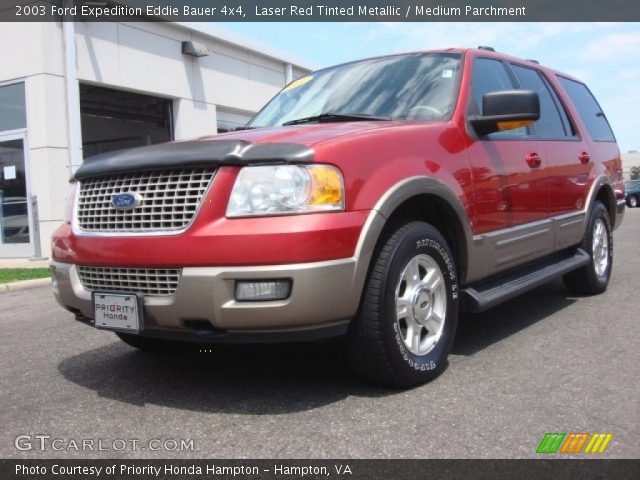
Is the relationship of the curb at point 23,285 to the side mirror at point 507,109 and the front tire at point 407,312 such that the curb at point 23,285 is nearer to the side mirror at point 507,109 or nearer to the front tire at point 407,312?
the front tire at point 407,312

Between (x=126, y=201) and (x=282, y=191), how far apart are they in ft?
2.63

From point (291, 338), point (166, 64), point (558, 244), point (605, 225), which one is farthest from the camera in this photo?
point (166, 64)

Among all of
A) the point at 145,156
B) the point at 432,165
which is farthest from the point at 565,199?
the point at 145,156

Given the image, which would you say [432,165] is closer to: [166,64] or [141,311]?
[141,311]

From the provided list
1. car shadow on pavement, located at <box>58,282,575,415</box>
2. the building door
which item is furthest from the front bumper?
the building door

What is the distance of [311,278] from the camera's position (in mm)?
2570

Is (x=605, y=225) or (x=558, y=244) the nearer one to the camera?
(x=558, y=244)

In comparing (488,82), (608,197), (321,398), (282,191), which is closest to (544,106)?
(488,82)

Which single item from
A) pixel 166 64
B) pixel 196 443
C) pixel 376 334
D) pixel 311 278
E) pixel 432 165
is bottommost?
pixel 196 443

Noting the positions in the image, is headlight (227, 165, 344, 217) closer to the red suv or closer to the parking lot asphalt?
the red suv

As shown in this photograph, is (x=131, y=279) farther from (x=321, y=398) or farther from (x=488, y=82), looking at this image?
(x=488, y=82)

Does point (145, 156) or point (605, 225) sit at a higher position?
point (145, 156)

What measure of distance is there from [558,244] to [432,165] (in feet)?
6.16

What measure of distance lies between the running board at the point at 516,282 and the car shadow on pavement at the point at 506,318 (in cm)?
36
